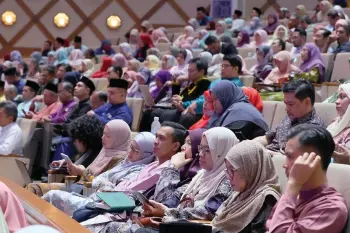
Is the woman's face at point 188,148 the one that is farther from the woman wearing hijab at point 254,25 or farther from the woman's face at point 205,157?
the woman wearing hijab at point 254,25

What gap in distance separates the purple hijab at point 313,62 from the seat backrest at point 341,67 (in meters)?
0.10

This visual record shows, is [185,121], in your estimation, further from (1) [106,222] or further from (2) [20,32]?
(2) [20,32]

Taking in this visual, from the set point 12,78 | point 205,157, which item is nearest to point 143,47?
point 12,78

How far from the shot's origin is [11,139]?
671 cm

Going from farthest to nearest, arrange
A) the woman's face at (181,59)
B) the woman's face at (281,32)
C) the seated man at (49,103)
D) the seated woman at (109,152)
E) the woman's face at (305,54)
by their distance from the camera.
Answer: the woman's face at (281,32) → the woman's face at (181,59) → the seated man at (49,103) → the woman's face at (305,54) → the seated woman at (109,152)

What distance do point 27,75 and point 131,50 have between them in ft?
5.30

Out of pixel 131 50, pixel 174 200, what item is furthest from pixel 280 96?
pixel 131 50

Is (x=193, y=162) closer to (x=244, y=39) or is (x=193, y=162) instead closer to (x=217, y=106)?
(x=217, y=106)

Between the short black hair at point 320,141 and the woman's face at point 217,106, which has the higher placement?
the short black hair at point 320,141

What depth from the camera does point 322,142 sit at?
9.59ft

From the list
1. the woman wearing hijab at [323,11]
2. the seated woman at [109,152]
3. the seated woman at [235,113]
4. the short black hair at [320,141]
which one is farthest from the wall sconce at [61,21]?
the short black hair at [320,141]

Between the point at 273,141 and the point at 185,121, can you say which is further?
the point at 185,121

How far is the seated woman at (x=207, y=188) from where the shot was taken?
12.0ft

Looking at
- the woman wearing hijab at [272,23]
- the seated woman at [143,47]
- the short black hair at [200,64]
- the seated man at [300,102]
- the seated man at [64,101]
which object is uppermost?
the seated man at [300,102]
